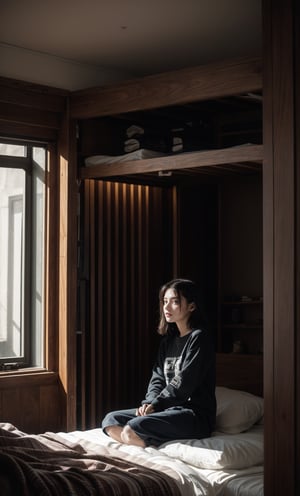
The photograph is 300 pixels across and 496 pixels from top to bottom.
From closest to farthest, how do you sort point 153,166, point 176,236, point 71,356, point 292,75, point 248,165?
point 292,75
point 248,165
point 153,166
point 71,356
point 176,236

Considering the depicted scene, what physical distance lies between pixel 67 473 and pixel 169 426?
1.08 metres

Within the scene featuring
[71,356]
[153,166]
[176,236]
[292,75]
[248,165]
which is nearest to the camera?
[292,75]

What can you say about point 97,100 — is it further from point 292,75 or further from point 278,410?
point 278,410

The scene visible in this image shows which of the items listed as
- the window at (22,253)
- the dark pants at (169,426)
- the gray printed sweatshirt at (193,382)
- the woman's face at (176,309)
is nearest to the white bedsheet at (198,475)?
the dark pants at (169,426)

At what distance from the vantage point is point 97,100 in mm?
4973

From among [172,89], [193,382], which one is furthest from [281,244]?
[172,89]

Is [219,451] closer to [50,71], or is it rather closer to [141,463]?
[141,463]

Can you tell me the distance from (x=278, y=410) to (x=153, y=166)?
190 cm

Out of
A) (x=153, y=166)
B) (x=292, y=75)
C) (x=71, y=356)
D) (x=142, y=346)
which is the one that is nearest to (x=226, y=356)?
(x=142, y=346)

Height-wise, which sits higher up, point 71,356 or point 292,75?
point 292,75

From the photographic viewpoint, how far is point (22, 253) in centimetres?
512

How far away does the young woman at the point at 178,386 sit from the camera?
4137 millimetres

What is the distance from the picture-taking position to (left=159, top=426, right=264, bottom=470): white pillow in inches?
147

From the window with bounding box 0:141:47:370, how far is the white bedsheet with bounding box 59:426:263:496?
49.3 inches
